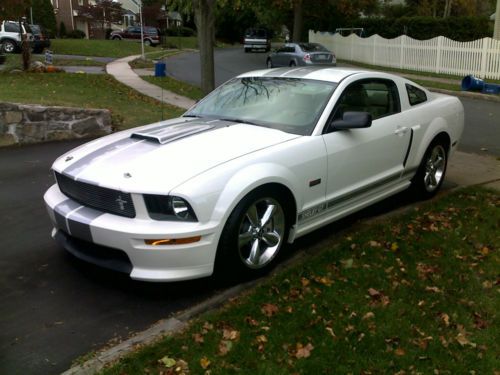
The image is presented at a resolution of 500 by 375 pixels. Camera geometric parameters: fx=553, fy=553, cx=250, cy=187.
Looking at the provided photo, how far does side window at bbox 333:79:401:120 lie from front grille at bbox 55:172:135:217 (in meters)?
2.00

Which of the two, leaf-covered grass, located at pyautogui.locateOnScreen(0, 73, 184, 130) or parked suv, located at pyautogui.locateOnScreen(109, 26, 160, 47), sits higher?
parked suv, located at pyautogui.locateOnScreen(109, 26, 160, 47)

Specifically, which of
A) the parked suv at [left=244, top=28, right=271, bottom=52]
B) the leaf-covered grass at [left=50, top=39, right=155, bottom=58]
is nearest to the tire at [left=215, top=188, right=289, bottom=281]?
the leaf-covered grass at [left=50, top=39, right=155, bottom=58]

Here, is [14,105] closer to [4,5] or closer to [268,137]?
[268,137]

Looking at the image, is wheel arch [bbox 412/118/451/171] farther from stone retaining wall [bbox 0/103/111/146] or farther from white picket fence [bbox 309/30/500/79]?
white picket fence [bbox 309/30/500/79]

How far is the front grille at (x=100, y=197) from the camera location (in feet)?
12.2

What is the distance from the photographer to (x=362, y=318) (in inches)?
141

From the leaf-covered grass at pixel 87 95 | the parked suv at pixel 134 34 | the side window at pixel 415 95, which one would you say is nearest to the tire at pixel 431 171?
the side window at pixel 415 95

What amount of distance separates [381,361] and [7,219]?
157 inches

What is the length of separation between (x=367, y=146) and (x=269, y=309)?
6.46 ft

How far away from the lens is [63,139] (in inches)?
364

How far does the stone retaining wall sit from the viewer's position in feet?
28.6

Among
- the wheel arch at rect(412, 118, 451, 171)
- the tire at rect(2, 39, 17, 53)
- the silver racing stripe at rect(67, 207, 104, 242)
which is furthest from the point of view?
the tire at rect(2, 39, 17, 53)

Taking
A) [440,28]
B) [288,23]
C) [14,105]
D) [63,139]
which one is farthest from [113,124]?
[288,23]

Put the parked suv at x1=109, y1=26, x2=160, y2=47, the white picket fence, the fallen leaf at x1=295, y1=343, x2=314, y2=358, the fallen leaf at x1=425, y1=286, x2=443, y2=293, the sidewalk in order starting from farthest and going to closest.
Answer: the parked suv at x1=109, y1=26, x2=160, y2=47 < the white picket fence < the sidewalk < the fallen leaf at x1=425, y1=286, x2=443, y2=293 < the fallen leaf at x1=295, y1=343, x2=314, y2=358
